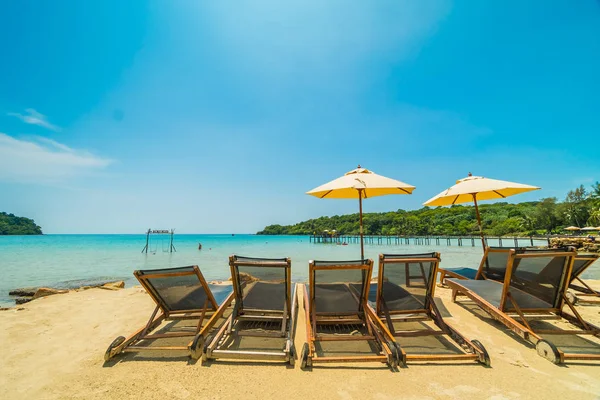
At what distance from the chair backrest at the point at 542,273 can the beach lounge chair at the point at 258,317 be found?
2717mm

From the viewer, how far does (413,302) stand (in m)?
3.12

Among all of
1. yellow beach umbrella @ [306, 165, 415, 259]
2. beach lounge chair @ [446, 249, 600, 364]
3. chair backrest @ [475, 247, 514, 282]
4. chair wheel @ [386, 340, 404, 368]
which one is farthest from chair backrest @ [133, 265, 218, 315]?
chair backrest @ [475, 247, 514, 282]

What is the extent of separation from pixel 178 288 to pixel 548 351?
13.1 ft

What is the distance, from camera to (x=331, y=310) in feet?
10.0

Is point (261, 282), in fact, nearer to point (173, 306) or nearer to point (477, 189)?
point (173, 306)

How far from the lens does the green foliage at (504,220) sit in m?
42.6

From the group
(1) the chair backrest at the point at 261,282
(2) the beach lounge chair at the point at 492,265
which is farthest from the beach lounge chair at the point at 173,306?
(2) the beach lounge chair at the point at 492,265

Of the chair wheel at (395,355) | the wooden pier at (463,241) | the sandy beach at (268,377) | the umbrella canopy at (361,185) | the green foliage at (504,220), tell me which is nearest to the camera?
the sandy beach at (268,377)

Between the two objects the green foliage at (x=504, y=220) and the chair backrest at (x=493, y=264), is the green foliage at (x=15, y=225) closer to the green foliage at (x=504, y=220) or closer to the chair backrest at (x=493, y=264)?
the green foliage at (x=504, y=220)

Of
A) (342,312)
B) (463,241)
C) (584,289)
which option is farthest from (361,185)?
(463,241)

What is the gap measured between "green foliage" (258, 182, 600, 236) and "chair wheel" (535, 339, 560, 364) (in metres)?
43.9

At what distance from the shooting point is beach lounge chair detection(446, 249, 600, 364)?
9.14ft

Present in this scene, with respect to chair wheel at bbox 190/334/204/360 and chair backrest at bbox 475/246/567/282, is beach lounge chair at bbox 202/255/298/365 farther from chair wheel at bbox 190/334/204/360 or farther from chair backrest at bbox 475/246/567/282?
chair backrest at bbox 475/246/567/282

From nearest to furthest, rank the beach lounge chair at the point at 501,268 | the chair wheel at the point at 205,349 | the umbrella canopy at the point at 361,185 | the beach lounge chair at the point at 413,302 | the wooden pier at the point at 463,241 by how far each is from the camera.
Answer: the chair wheel at the point at 205,349 < the beach lounge chair at the point at 413,302 < the beach lounge chair at the point at 501,268 < the umbrella canopy at the point at 361,185 < the wooden pier at the point at 463,241
